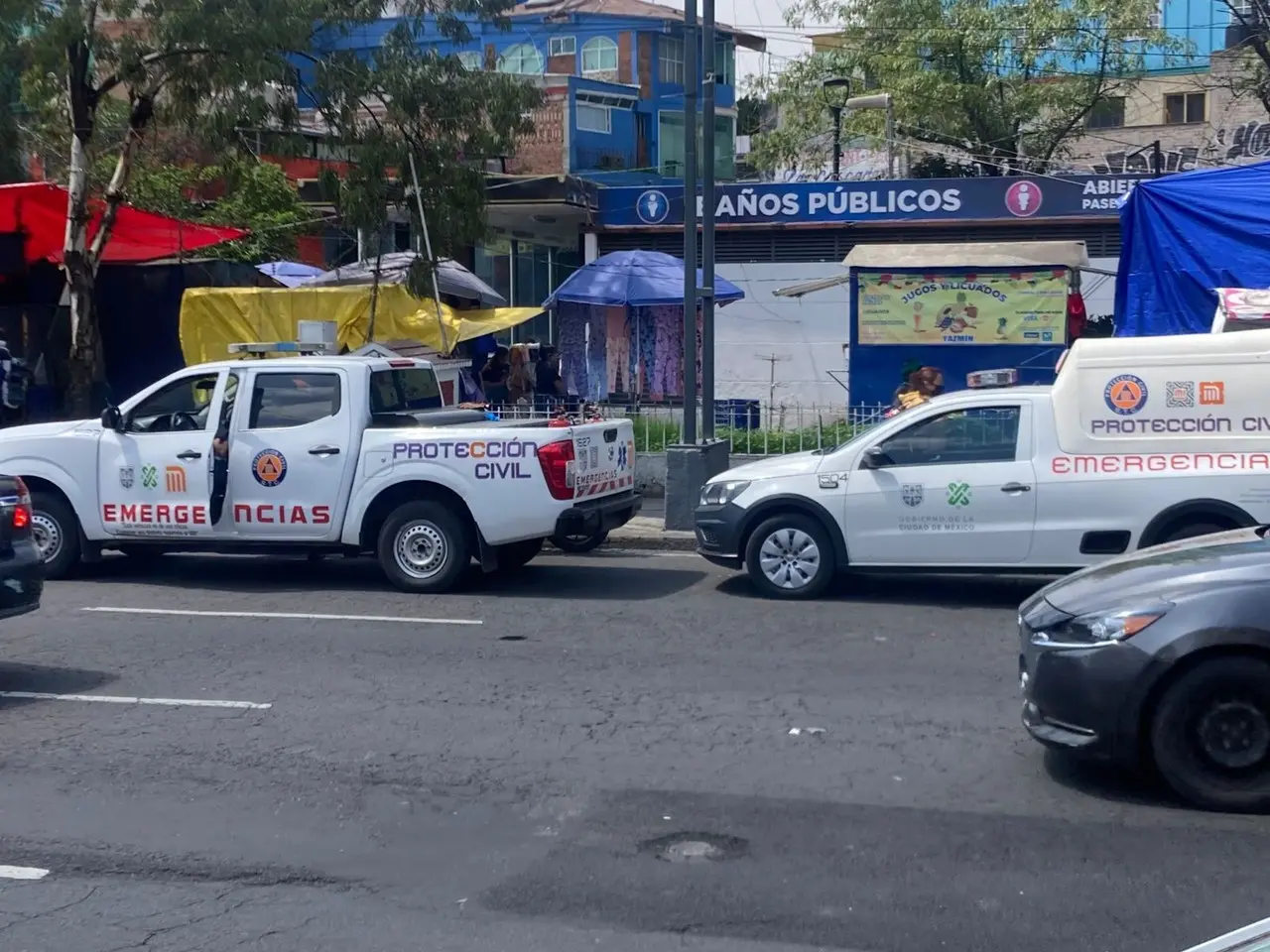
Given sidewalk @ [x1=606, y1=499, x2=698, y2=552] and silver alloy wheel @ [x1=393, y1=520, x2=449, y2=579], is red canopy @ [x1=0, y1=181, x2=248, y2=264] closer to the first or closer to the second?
sidewalk @ [x1=606, y1=499, x2=698, y2=552]

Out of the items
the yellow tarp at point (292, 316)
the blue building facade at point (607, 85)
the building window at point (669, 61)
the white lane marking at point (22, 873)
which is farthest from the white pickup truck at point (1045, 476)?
the building window at point (669, 61)

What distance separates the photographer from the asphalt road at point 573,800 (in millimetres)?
5109

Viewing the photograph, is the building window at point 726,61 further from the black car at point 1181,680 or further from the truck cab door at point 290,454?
the black car at point 1181,680

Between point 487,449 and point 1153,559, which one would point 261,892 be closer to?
point 1153,559

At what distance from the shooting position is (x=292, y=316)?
19.2 metres

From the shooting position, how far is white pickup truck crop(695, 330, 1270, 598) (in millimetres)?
10477

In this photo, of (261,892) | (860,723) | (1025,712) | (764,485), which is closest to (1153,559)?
(1025,712)

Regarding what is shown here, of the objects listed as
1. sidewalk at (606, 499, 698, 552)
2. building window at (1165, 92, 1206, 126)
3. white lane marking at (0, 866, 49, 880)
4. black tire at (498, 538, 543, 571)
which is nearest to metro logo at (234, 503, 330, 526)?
black tire at (498, 538, 543, 571)

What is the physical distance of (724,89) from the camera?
51688 millimetres

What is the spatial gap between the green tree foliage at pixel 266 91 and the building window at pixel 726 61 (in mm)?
31960

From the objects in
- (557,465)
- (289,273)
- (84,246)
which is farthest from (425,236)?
(557,465)

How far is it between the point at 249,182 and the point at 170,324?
10.3 ft

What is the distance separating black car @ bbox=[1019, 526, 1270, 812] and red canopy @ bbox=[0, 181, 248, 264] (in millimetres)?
15986

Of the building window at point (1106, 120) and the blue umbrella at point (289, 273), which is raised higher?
the building window at point (1106, 120)
